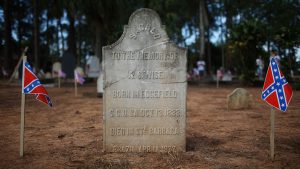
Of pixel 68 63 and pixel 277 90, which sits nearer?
pixel 277 90

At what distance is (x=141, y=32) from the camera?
217 inches

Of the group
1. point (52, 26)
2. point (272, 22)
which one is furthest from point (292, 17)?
point (52, 26)

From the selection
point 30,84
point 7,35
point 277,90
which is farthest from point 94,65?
point 277,90

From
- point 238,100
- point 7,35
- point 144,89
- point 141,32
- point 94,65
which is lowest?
point 238,100

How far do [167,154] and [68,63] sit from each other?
961 inches

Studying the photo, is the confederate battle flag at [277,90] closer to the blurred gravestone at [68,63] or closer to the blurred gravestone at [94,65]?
the blurred gravestone at [68,63]

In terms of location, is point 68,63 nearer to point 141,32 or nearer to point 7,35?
point 7,35

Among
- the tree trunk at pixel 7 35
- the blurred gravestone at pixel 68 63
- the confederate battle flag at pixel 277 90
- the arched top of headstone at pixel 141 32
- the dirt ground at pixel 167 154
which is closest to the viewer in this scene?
the dirt ground at pixel 167 154

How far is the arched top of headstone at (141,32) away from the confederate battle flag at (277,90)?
173 cm

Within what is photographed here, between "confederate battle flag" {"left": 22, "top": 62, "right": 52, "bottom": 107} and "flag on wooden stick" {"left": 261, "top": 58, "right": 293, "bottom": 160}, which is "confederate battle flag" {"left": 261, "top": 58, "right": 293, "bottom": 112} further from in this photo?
"confederate battle flag" {"left": 22, "top": 62, "right": 52, "bottom": 107}

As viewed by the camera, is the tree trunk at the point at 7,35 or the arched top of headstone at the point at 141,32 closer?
the arched top of headstone at the point at 141,32

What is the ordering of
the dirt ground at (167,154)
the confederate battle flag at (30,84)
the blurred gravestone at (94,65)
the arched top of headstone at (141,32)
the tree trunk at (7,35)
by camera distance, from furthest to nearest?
1. the blurred gravestone at (94,65)
2. the tree trunk at (7,35)
3. the arched top of headstone at (141,32)
4. the confederate battle flag at (30,84)
5. the dirt ground at (167,154)

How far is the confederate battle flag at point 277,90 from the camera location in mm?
5164

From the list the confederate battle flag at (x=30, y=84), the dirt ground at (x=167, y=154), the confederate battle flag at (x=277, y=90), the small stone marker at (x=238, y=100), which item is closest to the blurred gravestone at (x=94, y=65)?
the dirt ground at (x=167, y=154)
